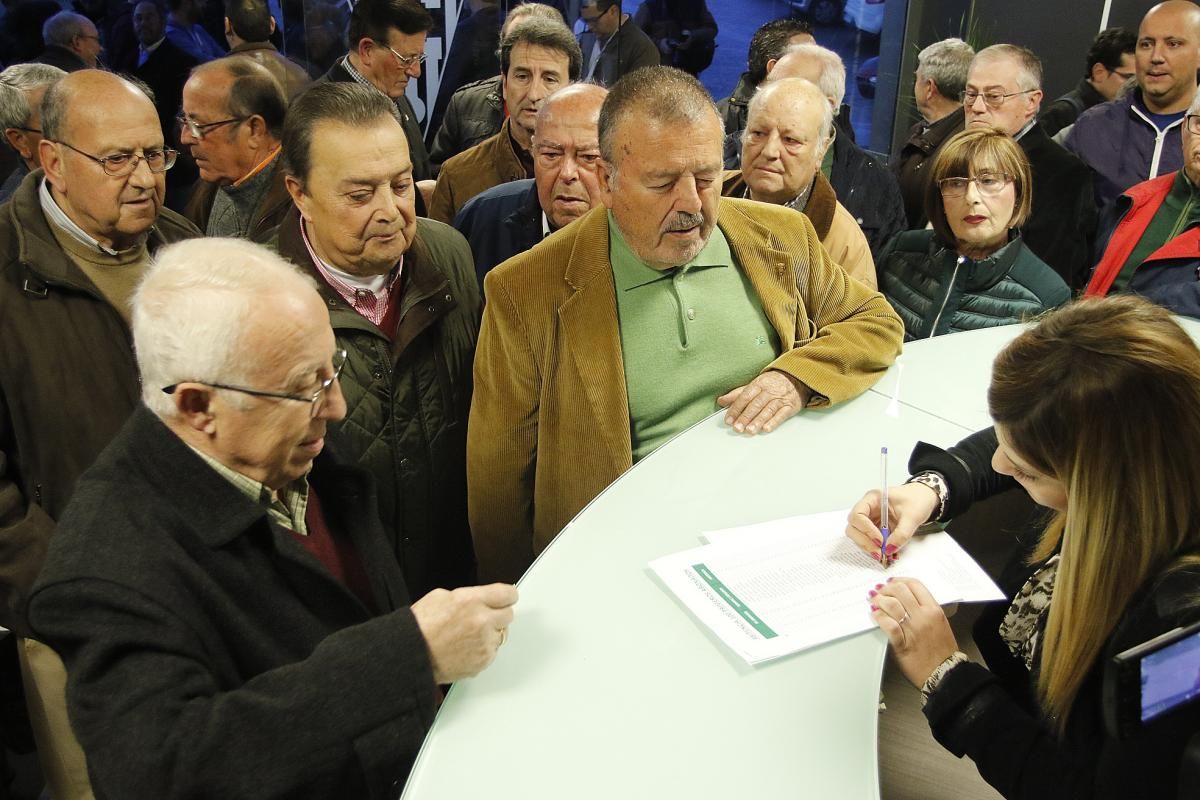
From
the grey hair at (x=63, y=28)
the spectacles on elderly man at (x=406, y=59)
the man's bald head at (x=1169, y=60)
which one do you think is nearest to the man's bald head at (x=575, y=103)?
the spectacles on elderly man at (x=406, y=59)

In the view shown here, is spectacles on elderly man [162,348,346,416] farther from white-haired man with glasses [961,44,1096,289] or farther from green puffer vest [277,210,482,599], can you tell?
white-haired man with glasses [961,44,1096,289]

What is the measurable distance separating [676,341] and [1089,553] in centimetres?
111

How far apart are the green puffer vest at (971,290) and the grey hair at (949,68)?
1.94 meters

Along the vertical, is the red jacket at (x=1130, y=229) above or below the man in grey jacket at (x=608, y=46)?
below

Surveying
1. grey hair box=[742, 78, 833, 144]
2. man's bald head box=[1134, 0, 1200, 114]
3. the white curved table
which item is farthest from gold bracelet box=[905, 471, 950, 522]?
man's bald head box=[1134, 0, 1200, 114]

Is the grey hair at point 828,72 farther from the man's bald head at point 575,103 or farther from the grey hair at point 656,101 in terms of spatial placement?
the grey hair at point 656,101

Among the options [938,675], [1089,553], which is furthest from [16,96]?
[1089,553]

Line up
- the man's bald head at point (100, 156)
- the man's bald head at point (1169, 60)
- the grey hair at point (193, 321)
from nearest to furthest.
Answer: the grey hair at point (193, 321) < the man's bald head at point (100, 156) < the man's bald head at point (1169, 60)

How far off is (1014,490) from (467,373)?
4.34ft

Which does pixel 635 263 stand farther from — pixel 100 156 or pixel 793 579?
pixel 100 156

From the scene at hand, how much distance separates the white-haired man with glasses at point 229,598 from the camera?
121 centimetres

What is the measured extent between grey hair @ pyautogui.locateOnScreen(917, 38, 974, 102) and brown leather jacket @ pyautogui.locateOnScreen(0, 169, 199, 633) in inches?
156

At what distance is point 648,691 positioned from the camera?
56.1 inches

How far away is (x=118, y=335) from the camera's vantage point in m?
2.31
